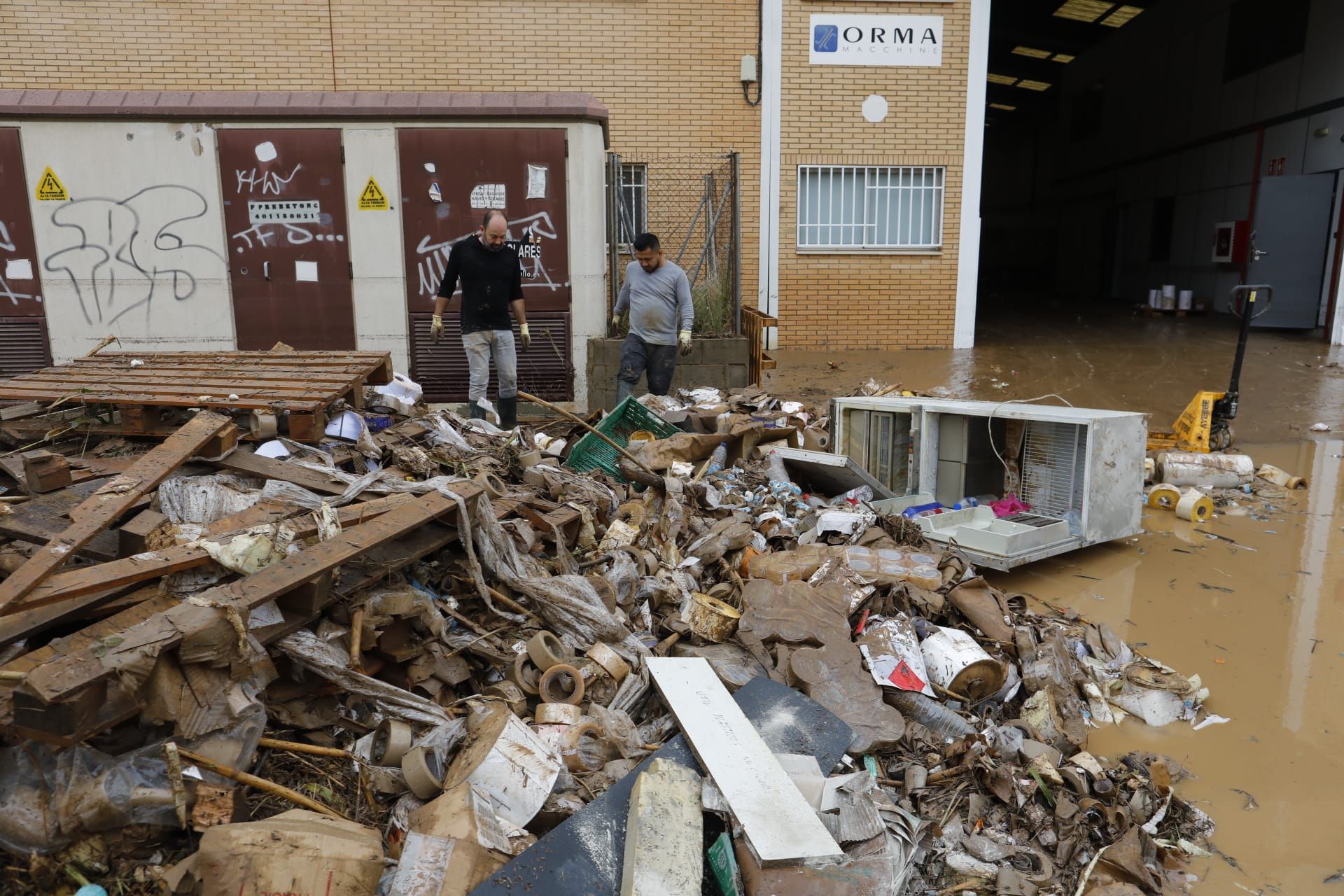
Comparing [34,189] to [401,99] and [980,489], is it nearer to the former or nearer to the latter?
[401,99]

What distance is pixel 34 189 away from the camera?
8.31 m

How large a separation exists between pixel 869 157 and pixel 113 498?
1092cm

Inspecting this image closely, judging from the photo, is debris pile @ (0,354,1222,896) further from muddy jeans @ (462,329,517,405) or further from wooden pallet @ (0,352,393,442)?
muddy jeans @ (462,329,517,405)

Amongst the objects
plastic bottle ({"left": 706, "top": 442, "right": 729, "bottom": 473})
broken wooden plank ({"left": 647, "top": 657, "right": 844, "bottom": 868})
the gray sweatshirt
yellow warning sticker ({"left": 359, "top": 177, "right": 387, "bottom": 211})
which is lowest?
broken wooden plank ({"left": 647, "top": 657, "right": 844, "bottom": 868})

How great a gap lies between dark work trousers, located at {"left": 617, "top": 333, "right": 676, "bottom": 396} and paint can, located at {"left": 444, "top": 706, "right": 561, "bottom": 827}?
5.01m

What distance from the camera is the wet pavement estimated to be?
11.1 ft

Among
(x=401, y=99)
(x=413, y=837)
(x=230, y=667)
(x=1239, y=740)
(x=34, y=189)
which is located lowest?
(x=1239, y=740)

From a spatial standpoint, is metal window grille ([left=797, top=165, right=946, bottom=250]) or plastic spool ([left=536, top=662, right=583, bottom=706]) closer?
plastic spool ([left=536, top=662, right=583, bottom=706])

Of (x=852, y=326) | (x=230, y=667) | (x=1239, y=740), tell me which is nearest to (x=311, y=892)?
(x=230, y=667)

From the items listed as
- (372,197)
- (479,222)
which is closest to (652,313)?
(479,222)

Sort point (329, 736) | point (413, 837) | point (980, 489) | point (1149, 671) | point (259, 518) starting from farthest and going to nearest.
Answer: point (980, 489), point (1149, 671), point (259, 518), point (329, 736), point (413, 837)

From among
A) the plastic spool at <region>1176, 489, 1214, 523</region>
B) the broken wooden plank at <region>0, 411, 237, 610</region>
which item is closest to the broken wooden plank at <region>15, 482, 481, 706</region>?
the broken wooden plank at <region>0, 411, 237, 610</region>

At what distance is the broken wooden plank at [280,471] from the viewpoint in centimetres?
422

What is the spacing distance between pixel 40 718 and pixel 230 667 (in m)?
0.52
